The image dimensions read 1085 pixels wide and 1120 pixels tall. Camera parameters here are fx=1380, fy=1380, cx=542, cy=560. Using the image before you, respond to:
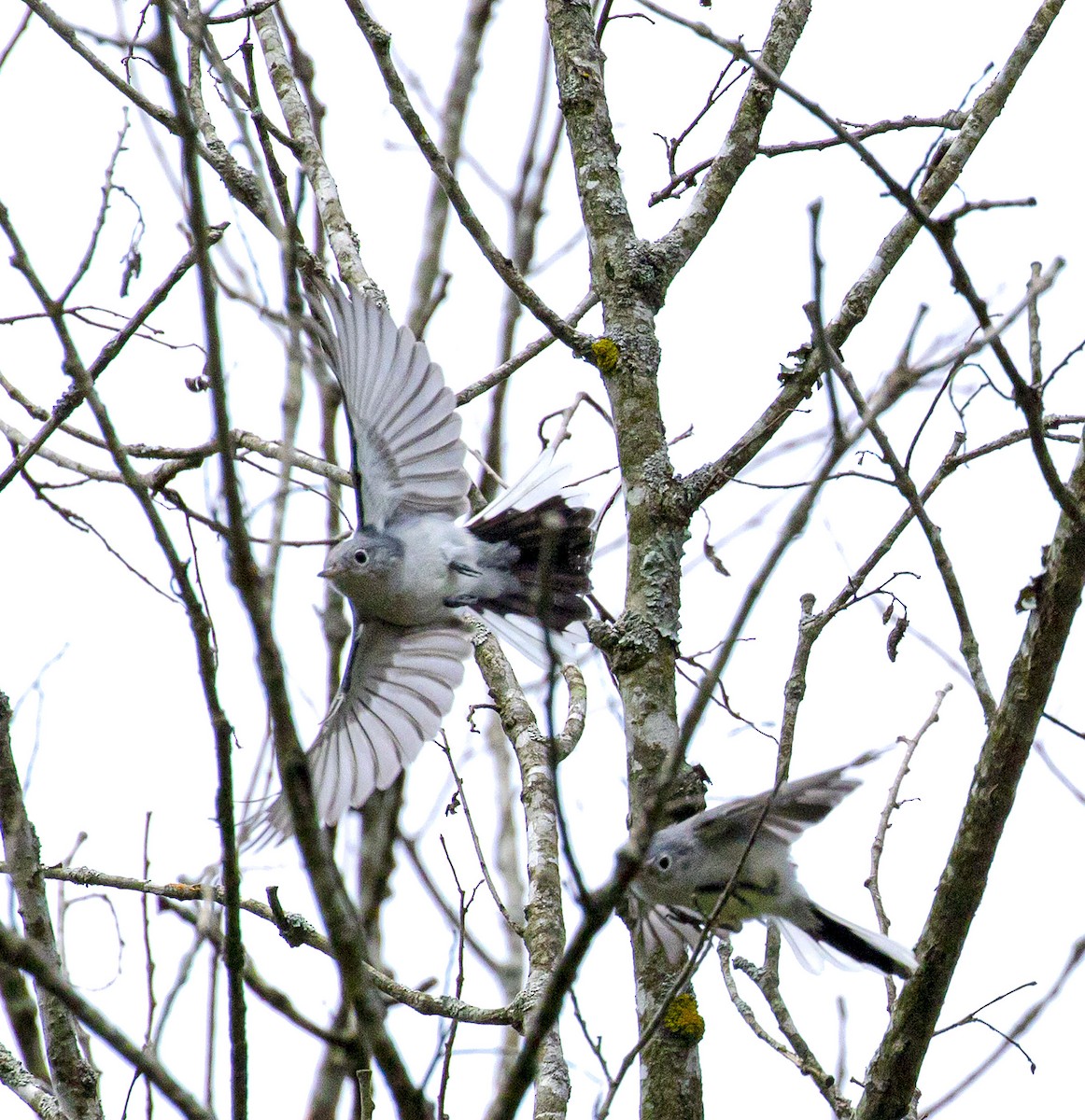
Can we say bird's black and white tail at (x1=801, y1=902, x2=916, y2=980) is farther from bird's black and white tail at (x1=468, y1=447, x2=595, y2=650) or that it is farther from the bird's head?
the bird's head

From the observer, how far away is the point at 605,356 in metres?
2.41

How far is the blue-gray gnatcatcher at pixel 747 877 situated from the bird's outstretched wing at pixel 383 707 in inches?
49.4

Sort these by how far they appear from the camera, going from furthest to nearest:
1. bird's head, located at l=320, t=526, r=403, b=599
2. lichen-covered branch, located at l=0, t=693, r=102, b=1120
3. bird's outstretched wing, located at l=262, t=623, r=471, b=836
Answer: bird's outstretched wing, located at l=262, t=623, r=471, b=836 → bird's head, located at l=320, t=526, r=403, b=599 → lichen-covered branch, located at l=0, t=693, r=102, b=1120

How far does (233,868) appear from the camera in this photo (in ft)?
3.76

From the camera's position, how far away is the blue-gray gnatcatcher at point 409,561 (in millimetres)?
3189

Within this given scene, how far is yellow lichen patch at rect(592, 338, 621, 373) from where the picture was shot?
2.41 meters

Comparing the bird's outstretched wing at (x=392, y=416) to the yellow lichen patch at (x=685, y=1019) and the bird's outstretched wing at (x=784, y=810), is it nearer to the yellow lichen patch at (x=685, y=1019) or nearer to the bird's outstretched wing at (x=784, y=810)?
the bird's outstretched wing at (x=784, y=810)

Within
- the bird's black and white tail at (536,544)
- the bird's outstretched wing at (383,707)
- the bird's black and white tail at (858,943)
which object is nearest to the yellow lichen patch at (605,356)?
the bird's black and white tail at (536,544)

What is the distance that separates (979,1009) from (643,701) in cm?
84

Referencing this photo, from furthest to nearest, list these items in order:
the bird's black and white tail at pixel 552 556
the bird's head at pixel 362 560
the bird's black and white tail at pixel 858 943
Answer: the bird's black and white tail at pixel 552 556, the bird's head at pixel 362 560, the bird's black and white tail at pixel 858 943

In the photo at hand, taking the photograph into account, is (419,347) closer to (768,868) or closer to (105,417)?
(768,868)

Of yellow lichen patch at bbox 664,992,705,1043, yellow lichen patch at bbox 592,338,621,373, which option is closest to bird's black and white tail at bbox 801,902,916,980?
yellow lichen patch at bbox 664,992,705,1043

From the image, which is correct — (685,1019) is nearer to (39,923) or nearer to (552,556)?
(39,923)

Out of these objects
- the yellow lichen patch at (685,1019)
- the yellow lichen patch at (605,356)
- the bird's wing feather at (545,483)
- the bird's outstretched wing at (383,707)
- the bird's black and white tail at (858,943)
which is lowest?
the yellow lichen patch at (685,1019)
